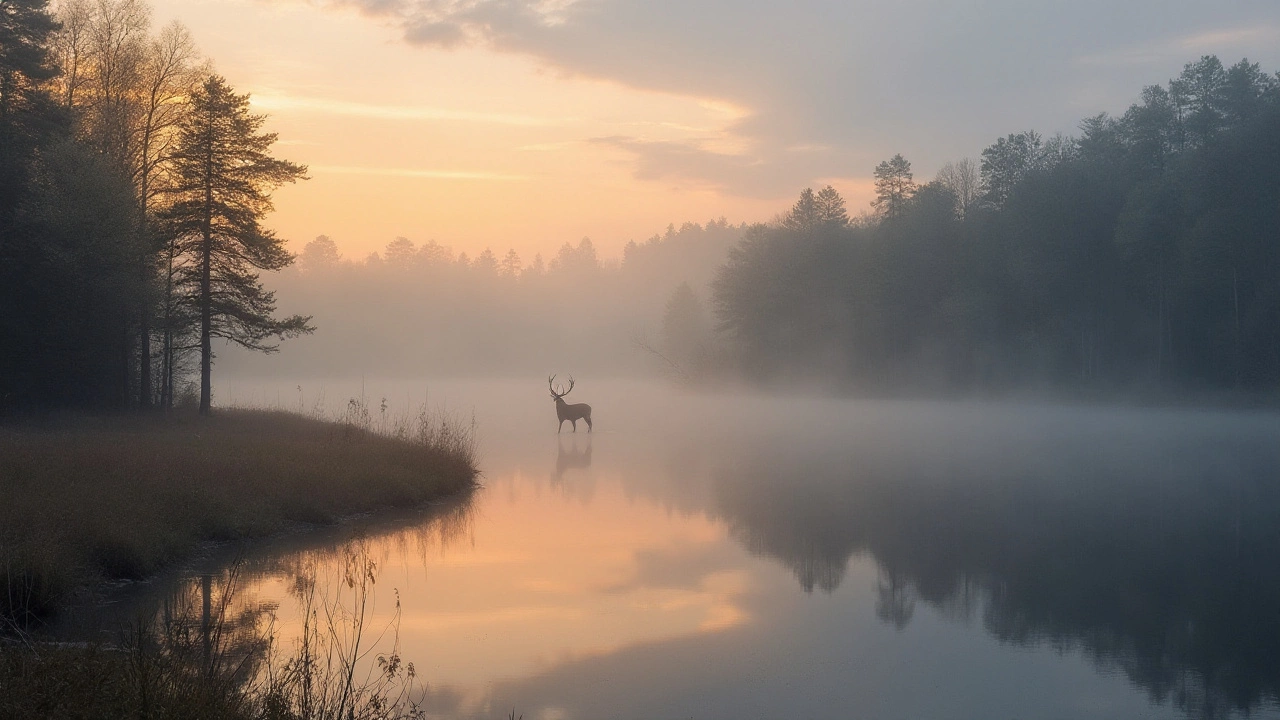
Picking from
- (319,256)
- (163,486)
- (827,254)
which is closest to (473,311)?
(319,256)

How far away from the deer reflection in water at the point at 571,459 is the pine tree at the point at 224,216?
26.1 ft

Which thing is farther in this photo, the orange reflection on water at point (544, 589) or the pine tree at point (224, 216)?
the pine tree at point (224, 216)

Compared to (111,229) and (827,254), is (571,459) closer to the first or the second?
(111,229)

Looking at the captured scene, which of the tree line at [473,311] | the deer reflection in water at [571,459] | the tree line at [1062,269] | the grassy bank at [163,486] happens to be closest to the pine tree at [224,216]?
the grassy bank at [163,486]

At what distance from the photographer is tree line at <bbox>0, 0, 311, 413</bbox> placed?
24.4 m

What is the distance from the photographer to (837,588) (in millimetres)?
11664

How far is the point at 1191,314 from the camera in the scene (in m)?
45.8

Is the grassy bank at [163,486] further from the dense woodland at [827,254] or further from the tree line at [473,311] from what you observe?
the tree line at [473,311]

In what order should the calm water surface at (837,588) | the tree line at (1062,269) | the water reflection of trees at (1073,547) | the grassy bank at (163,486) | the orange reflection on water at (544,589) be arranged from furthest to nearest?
the tree line at (1062,269)
the grassy bank at (163,486)
the water reflection of trees at (1073,547)
the orange reflection on water at (544,589)
the calm water surface at (837,588)

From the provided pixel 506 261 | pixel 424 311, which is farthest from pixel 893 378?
pixel 506 261

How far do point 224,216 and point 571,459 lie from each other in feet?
38.3

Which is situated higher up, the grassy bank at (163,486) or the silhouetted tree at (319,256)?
the silhouetted tree at (319,256)

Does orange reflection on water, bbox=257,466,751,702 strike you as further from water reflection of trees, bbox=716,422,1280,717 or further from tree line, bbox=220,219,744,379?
tree line, bbox=220,219,744,379

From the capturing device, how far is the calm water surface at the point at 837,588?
26.4ft
